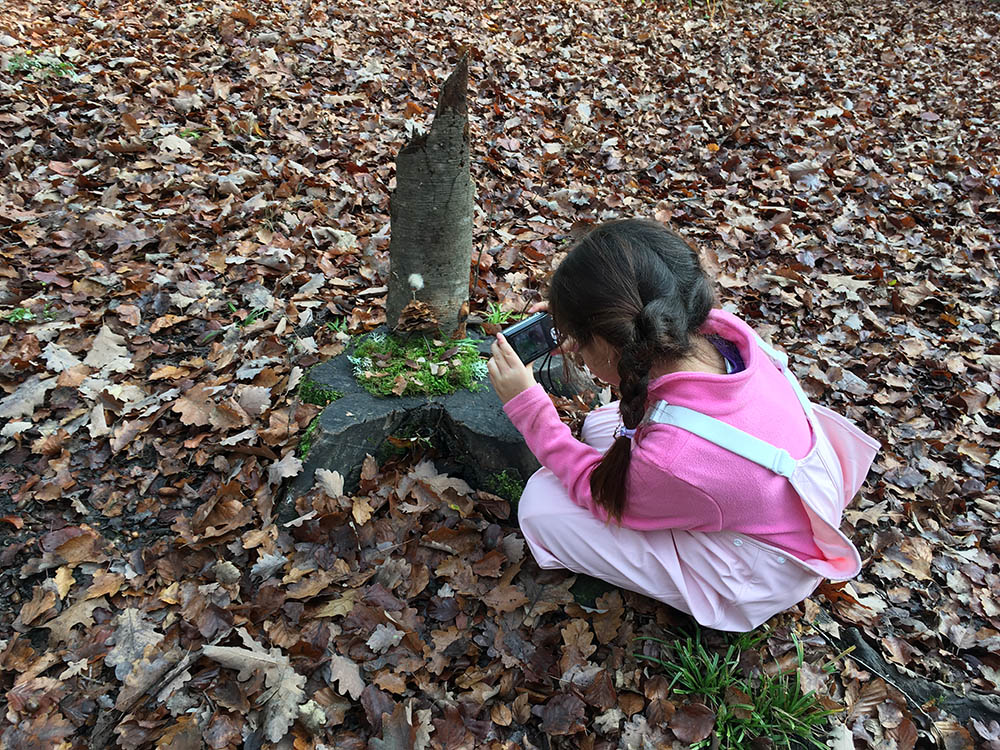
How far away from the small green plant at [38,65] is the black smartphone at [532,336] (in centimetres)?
527

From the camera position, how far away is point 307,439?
275cm

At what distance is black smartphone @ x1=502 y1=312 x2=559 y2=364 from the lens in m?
2.60

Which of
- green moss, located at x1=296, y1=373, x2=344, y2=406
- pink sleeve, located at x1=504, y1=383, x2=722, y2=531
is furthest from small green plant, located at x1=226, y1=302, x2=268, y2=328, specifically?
pink sleeve, located at x1=504, y1=383, x2=722, y2=531

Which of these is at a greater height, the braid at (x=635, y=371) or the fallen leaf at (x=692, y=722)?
the braid at (x=635, y=371)

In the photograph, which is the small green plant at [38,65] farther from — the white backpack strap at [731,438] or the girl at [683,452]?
the white backpack strap at [731,438]

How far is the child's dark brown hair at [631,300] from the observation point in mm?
1902

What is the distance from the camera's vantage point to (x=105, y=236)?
4051mm

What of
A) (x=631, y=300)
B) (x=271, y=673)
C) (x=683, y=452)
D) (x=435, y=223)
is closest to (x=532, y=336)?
(x=435, y=223)

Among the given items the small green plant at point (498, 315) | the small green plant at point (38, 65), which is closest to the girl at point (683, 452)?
the small green plant at point (498, 315)

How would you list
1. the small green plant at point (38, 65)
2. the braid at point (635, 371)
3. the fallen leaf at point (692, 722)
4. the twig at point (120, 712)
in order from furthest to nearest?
the small green plant at point (38, 65), the fallen leaf at point (692, 722), the twig at point (120, 712), the braid at point (635, 371)

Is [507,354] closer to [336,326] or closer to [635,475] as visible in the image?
[635,475]

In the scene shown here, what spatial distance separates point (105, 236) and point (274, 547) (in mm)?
2639

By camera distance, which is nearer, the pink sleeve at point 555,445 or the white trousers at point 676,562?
the white trousers at point 676,562

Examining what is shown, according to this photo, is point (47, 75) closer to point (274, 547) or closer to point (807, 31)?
point (274, 547)
